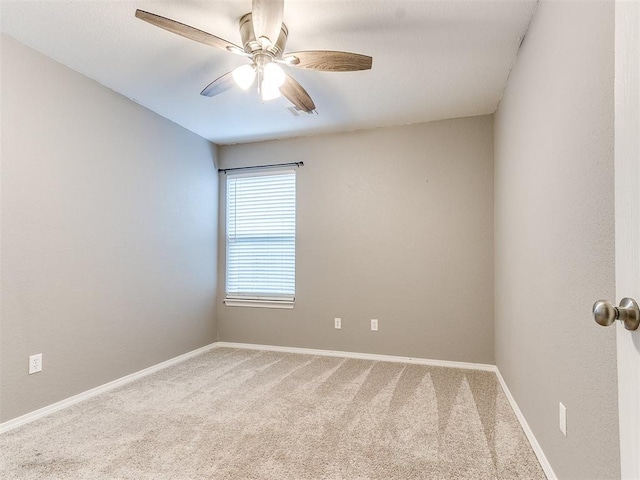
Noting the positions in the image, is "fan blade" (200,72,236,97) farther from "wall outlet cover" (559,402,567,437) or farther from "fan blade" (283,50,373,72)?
"wall outlet cover" (559,402,567,437)

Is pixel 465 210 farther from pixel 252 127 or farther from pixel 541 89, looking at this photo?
pixel 252 127

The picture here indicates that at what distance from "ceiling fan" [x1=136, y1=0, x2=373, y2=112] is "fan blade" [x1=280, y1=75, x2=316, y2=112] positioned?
13mm

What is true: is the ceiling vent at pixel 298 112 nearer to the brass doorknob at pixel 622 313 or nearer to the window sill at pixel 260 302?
the window sill at pixel 260 302

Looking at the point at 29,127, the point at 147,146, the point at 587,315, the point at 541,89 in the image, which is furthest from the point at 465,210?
the point at 29,127

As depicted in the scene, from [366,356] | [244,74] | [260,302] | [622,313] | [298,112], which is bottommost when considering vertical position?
[366,356]

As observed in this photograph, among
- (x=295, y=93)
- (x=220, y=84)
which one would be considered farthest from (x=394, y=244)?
(x=220, y=84)

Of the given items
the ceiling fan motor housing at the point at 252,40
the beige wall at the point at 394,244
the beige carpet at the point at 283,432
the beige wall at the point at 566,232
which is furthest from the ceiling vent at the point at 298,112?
the beige carpet at the point at 283,432

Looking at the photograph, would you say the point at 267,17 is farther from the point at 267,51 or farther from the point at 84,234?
the point at 84,234

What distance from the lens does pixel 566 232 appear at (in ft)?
4.98

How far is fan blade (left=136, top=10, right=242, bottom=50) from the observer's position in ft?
5.43

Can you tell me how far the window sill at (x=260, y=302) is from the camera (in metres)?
4.04

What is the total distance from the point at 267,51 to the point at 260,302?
288 centimetres

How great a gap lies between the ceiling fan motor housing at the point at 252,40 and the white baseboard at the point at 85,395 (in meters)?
2.66

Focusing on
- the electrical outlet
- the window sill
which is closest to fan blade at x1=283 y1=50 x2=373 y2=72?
the electrical outlet
